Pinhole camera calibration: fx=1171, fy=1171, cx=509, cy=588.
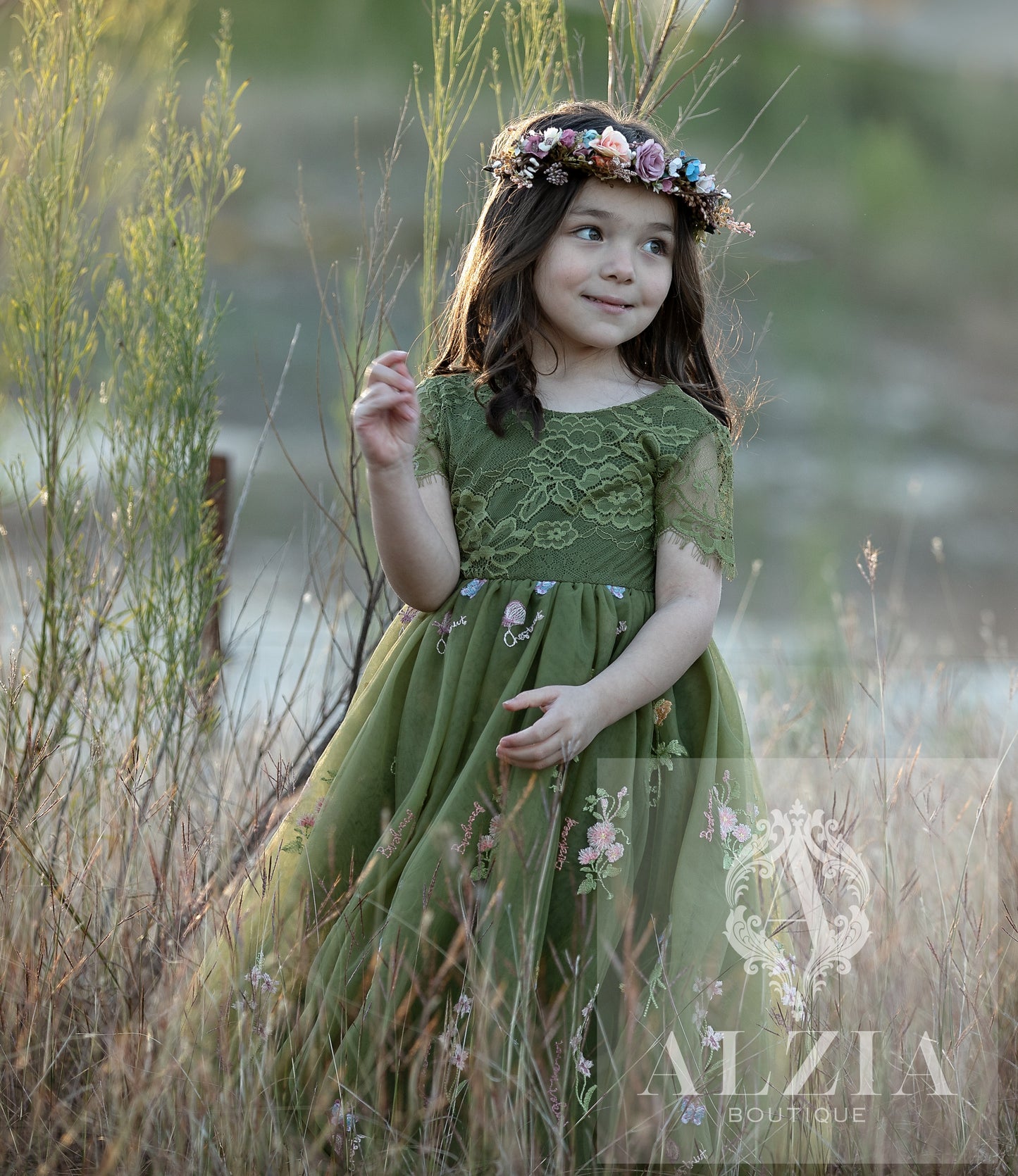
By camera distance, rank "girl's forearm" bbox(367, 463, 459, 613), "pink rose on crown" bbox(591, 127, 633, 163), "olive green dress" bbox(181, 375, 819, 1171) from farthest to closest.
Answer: "pink rose on crown" bbox(591, 127, 633, 163)
"girl's forearm" bbox(367, 463, 459, 613)
"olive green dress" bbox(181, 375, 819, 1171)

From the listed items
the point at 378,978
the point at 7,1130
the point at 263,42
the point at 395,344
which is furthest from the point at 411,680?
the point at 263,42

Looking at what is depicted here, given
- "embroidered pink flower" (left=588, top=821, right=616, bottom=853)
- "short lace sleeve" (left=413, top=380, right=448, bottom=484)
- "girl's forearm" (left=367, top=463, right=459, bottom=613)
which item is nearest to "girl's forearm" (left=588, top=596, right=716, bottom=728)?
"embroidered pink flower" (left=588, top=821, right=616, bottom=853)

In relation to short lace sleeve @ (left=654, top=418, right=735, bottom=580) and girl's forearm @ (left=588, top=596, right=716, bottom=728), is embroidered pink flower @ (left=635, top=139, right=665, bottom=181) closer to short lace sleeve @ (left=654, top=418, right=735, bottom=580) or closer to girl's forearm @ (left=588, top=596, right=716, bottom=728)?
short lace sleeve @ (left=654, top=418, right=735, bottom=580)

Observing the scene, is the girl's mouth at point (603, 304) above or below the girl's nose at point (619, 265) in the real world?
below

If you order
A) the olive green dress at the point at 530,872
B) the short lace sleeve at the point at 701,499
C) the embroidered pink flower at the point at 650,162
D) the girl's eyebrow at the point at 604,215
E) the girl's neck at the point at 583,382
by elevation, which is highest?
the embroidered pink flower at the point at 650,162

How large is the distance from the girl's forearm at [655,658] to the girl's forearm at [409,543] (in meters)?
0.25

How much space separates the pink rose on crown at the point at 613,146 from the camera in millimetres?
1520

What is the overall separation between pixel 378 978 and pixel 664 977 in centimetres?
32

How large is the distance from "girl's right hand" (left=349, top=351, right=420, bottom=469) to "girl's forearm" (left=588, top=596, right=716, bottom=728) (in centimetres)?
36

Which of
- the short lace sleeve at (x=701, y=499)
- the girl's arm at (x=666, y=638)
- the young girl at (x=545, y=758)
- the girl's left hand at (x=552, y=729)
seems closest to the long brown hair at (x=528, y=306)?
the young girl at (x=545, y=758)

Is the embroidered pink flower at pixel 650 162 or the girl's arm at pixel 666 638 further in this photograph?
the embroidered pink flower at pixel 650 162

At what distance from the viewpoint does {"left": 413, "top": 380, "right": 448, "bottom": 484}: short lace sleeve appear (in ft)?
5.15

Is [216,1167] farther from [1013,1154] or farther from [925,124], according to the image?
[925,124]

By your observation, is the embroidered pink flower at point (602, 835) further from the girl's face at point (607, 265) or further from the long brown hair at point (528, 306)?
the girl's face at point (607, 265)
